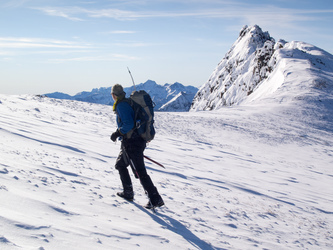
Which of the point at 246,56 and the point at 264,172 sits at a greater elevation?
the point at 246,56

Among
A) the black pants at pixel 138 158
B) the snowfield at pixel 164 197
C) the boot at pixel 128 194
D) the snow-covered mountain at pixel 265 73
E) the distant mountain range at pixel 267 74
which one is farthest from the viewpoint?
the snow-covered mountain at pixel 265 73

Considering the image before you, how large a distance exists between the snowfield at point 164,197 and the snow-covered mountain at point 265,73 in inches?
775

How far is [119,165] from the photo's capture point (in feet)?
17.0

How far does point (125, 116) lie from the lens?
4.78m

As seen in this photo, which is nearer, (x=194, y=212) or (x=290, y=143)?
(x=194, y=212)

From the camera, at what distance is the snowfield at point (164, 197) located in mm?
3551

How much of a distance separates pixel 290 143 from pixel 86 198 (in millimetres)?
14249

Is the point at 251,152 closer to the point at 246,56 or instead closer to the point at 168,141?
the point at 168,141

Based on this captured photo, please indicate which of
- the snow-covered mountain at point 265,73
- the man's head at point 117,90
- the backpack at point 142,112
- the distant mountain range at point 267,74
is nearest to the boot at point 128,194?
the backpack at point 142,112

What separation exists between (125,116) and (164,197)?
2073mm

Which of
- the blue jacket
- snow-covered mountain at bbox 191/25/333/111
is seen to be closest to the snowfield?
the blue jacket

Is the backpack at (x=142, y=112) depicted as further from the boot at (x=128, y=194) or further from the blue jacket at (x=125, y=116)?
the boot at (x=128, y=194)

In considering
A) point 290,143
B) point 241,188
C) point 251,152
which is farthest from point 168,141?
point 290,143

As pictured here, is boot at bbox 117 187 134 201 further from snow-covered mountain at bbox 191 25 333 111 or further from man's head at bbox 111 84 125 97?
snow-covered mountain at bbox 191 25 333 111
